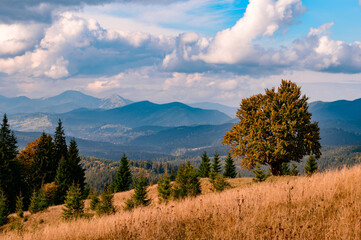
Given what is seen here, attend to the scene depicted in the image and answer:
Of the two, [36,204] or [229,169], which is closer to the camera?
[36,204]

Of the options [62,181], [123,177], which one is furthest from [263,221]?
[123,177]

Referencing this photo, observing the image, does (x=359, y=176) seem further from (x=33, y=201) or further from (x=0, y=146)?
(x=0, y=146)

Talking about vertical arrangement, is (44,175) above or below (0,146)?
below

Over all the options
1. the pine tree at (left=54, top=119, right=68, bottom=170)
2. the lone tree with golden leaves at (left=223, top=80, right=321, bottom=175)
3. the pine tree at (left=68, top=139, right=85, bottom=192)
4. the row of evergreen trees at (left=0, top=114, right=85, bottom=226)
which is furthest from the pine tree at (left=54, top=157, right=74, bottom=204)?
the lone tree with golden leaves at (left=223, top=80, right=321, bottom=175)

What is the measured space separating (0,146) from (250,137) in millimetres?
51543

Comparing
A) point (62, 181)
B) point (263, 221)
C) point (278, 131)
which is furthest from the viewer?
point (62, 181)

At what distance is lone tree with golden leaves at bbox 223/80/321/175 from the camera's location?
32.3 metres

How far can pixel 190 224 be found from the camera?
20.5ft

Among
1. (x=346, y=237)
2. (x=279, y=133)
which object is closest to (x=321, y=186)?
(x=346, y=237)

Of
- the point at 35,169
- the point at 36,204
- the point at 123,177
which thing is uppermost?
the point at 35,169

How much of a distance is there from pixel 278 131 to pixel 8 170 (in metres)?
52.1

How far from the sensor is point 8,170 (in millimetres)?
50125

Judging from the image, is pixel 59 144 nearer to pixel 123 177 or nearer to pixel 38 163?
pixel 38 163

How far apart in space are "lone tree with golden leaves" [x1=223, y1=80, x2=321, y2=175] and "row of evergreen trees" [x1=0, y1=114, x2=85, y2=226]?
3753 cm
